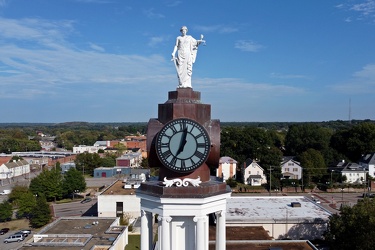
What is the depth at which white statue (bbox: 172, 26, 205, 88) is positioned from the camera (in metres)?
9.26

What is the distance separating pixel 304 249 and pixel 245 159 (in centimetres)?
6154

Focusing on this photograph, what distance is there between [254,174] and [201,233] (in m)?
72.3

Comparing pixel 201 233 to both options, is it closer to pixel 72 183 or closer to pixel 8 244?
pixel 8 244

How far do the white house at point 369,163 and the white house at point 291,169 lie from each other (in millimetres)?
15137

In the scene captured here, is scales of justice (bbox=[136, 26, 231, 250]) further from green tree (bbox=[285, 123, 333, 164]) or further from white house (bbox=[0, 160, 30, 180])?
white house (bbox=[0, 160, 30, 180])

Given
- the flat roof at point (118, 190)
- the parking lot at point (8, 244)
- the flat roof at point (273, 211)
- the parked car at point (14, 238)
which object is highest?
the flat roof at point (118, 190)

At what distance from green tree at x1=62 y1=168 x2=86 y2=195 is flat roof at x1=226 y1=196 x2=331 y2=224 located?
33.6 m

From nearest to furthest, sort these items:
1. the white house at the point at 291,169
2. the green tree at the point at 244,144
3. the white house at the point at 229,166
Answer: the white house at the point at 229,166 < the white house at the point at 291,169 < the green tree at the point at 244,144

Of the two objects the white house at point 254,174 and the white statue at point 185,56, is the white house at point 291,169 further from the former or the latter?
the white statue at point 185,56

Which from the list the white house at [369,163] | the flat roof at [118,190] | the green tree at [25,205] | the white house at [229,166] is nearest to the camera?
the flat roof at [118,190]

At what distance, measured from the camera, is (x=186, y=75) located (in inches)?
368

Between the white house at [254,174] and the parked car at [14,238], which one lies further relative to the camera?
the white house at [254,174]

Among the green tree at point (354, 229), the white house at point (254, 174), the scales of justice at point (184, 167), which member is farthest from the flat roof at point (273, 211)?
the white house at point (254, 174)

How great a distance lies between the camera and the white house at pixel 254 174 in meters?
77.9
